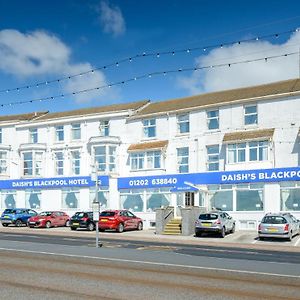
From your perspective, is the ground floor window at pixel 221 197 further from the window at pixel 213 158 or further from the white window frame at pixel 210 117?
the white window frame at pixel 210 117

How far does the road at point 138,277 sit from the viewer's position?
1063cm

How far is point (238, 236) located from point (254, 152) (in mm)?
7476

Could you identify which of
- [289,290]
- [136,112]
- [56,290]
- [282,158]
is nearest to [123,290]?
[56,290]

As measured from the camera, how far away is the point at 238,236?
3102 centimetres

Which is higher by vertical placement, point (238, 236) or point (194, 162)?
point (194, 162)

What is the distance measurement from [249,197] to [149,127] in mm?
11417

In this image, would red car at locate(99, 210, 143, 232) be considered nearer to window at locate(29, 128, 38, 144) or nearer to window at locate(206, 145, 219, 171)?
window at locate(206, 145, 219, 171)

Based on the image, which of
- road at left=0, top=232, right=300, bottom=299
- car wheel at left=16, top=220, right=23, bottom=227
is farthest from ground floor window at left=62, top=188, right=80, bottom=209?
road at left=0, top=232, right=300, bottom=299

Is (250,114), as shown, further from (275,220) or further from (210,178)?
(275,220)

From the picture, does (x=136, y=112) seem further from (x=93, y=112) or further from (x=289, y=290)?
(x=289, y=290)

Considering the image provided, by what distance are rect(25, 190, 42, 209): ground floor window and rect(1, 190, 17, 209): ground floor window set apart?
5.46 ft

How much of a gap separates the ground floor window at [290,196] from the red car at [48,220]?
1843 centimetres

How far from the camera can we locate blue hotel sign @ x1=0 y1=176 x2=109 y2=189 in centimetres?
4312

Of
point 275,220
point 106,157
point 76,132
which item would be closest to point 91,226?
point 106,157
